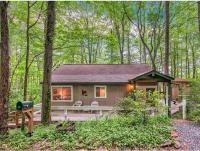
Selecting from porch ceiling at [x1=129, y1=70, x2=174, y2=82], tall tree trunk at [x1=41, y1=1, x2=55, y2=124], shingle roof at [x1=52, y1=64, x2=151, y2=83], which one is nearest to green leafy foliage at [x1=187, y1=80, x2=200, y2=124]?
porch ceiling at [x1=129, y1=70, x2=174, y2=82]

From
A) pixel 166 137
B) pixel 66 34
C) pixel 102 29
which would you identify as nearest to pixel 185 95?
pixel 166 137

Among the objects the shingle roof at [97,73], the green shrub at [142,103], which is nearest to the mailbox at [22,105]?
the green shrub at [142,103]

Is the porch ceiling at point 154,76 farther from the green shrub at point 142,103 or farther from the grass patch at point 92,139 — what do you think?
the grass patch at point 92,139

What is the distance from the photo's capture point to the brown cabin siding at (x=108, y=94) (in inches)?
676

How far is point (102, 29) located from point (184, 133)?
21151 mm

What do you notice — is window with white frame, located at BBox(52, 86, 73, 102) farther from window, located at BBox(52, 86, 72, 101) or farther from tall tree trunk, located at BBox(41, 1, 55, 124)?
tall tree trunk, located at BBox(41, 1, 55, 124)

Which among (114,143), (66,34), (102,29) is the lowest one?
(114,143)

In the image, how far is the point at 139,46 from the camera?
33.7m

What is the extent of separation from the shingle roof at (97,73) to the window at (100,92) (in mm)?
646

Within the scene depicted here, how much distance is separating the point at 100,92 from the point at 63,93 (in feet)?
9.47

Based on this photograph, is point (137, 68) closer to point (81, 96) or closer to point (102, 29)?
point (81, 96)

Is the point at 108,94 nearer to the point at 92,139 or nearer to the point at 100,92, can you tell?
the point at 100,92

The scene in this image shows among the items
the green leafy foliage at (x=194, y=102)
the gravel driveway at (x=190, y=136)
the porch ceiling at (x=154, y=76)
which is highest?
the porch ceiling at (x=154, y=76)

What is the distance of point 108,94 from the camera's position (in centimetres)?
1730
